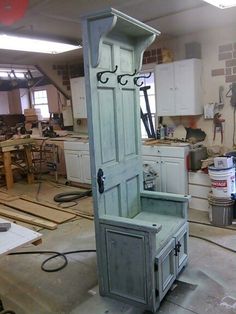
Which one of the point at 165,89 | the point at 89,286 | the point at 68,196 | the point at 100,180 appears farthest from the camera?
the point at 68,196

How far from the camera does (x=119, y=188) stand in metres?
2.59

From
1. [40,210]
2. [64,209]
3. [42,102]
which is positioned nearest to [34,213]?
[40,210]

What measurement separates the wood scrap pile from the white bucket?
183 centimetres

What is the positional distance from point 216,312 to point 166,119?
3.47 meters

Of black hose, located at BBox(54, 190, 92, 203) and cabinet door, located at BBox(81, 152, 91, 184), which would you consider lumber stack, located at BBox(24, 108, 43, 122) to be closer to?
cabinet door, located at BBox(81, 152, 91, 184)

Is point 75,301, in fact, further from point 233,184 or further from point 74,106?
point 74,106

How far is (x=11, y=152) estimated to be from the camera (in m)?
6.37

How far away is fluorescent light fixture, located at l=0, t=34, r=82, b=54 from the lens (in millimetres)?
3871

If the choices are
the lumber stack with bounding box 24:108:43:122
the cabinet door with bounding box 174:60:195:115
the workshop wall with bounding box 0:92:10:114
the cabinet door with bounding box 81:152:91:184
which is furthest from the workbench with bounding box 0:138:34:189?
the workshop wall with bounding box 0:92:10:114

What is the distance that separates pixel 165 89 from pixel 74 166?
2.38 m

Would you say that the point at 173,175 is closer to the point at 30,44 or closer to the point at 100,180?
the point at 100,180

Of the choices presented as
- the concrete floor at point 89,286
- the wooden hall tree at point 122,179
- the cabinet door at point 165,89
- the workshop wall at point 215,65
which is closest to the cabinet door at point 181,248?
the wooden hall tree at point 122,179

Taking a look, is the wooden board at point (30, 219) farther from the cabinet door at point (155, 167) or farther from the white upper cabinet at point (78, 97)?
the white upper cabinet at point (78, 97)

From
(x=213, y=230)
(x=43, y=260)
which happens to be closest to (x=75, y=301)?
(x=43, y=260)
